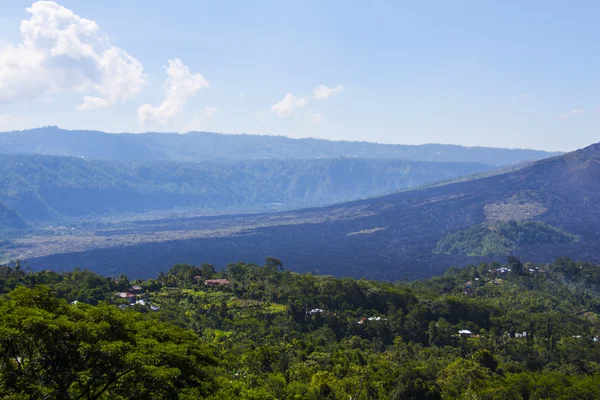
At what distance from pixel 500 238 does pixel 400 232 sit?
103 ft

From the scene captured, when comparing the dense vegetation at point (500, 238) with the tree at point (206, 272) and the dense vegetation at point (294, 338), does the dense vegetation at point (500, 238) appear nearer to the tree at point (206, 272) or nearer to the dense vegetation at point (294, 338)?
the dense vegetation at point (294, 338)

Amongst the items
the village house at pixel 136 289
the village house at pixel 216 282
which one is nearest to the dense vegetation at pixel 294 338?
the village house at pixel 216 282

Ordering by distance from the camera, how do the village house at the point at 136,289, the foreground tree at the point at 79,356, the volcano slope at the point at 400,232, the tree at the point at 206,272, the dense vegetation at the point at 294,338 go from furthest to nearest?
the volcano slope at the point at 400,232
the tree at the point at 206,272
the village house at the point at 136,289
the dense vegetation at the point at 294,338
the foreground tree at the point at 79,356

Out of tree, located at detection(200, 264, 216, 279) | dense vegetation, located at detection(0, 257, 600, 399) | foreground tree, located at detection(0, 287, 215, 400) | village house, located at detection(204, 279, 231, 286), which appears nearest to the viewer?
foreground tree, located at detection(0, 287, 215, 400)

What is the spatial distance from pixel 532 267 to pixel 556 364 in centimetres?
4031

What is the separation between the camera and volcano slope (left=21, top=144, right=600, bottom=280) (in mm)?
98750

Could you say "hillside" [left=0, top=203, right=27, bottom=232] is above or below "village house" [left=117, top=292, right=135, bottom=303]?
above

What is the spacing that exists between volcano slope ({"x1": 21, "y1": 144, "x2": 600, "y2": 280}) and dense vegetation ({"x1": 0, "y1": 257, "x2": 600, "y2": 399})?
35.0 m

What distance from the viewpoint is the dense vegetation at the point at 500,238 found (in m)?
109

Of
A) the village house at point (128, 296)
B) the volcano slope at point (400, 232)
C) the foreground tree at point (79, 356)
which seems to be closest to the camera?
the foreground tree at point (79, 356)

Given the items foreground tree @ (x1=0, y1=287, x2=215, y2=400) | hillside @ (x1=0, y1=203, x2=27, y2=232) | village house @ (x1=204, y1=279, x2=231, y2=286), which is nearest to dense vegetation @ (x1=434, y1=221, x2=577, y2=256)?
village house @ (x1=204, y1=279, x2=231, y2=286)

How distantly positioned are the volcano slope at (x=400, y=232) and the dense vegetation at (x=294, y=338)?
35011 mm

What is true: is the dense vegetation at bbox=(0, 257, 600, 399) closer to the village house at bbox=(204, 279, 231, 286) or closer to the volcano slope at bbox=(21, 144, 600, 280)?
the village house at bbox=(204, 279, 231, 286)

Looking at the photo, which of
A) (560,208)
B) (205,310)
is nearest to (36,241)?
(205,310)
